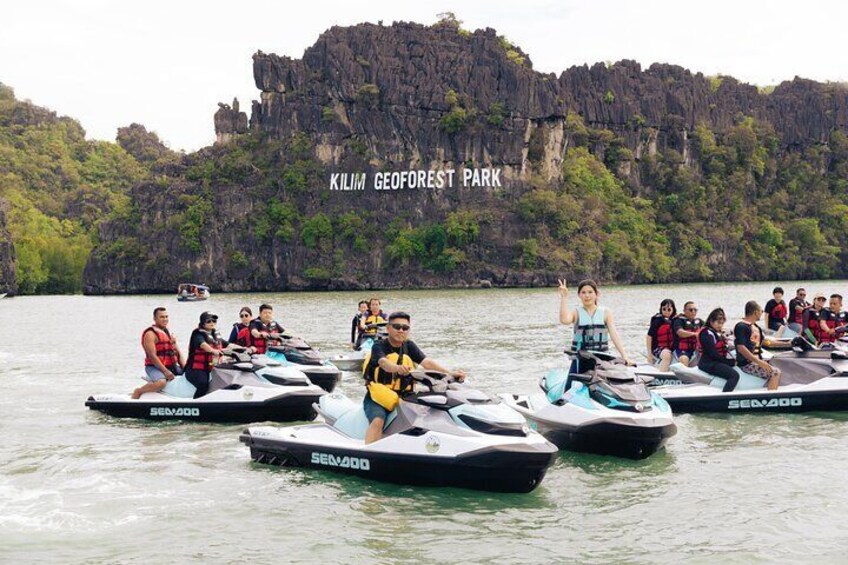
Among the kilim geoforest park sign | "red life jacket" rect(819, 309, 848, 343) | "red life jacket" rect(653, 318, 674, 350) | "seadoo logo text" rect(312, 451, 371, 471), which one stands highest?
the kilim geoforest park sign

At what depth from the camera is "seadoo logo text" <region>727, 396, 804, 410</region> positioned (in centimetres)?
1557

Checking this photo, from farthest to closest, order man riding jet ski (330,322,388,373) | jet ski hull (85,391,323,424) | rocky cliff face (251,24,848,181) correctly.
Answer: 1. rocky cliff face (251,24,848,181)
2. man riding jet ski (330,322,388,373)
3. jet ski hull (85,391,323,424)

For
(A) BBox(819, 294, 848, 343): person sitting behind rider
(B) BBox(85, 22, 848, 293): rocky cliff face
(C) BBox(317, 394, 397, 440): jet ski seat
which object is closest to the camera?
(C) BBox(317, 394, 397, 440): jet ski seat

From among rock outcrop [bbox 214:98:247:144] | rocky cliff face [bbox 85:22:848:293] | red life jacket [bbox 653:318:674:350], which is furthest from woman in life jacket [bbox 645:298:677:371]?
rock outcrop [bbox 214:98:247:144]

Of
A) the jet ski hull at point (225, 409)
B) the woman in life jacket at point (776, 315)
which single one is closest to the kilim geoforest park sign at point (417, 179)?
the woman in life jacket at point (776, 315)

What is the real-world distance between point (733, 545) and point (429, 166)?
117m

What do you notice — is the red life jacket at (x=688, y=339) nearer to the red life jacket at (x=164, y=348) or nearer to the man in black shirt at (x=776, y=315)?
the man in black shirt at (x=776, y=315)

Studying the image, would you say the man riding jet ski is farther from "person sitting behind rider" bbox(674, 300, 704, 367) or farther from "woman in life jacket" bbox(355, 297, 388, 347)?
"person sitting behind rider" bbox(674, 300, 704, 367)

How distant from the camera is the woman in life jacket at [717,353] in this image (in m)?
15.8

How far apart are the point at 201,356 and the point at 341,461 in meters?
4.95

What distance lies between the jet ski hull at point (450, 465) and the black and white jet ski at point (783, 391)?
5691 millimetres

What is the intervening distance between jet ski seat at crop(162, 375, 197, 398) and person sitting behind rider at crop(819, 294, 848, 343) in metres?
12.4

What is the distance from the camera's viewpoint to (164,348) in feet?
52.6

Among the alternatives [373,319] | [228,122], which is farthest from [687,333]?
[228,122]
